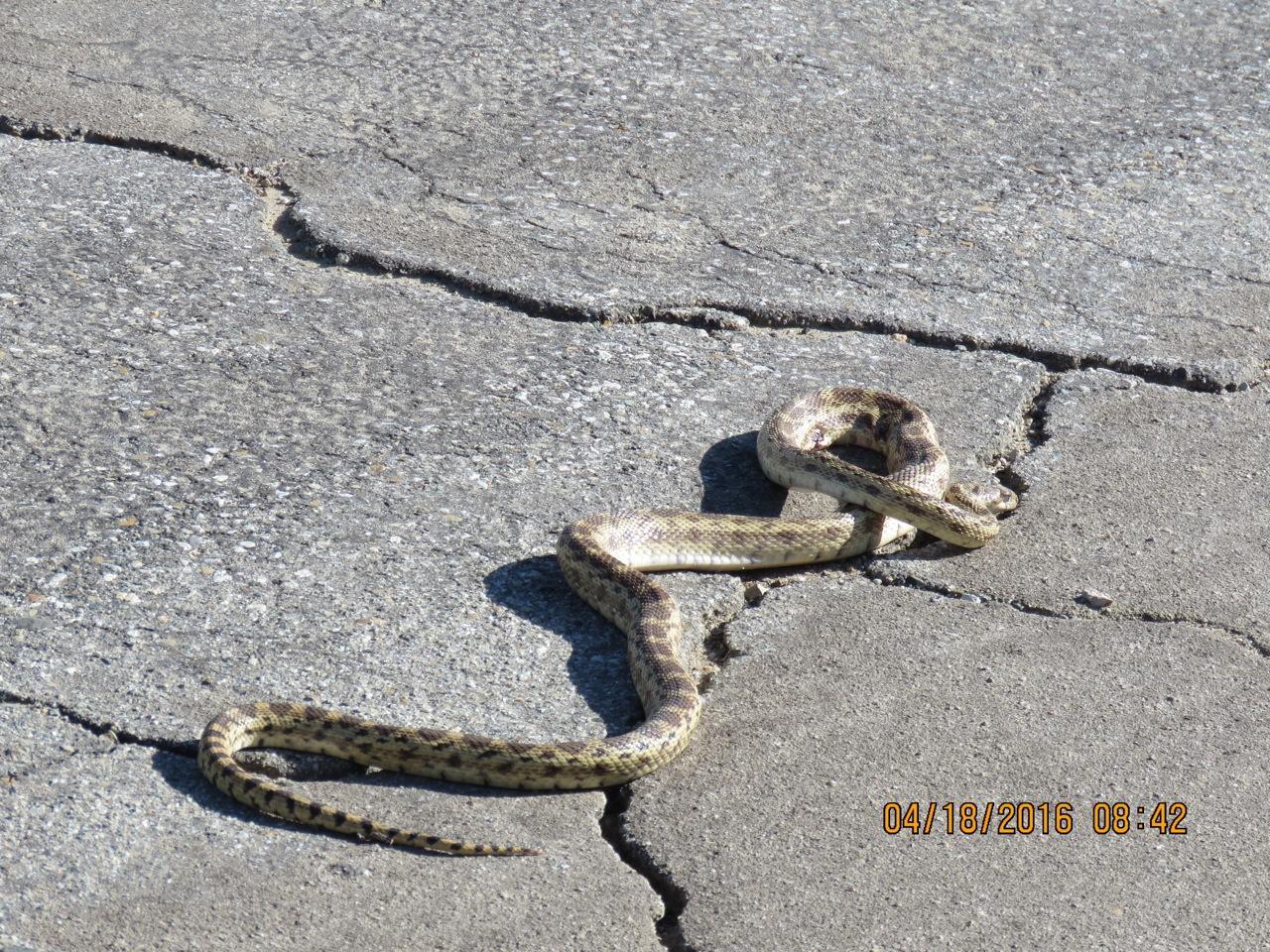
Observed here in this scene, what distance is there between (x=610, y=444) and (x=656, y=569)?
71 cm

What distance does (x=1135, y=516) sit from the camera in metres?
5.68

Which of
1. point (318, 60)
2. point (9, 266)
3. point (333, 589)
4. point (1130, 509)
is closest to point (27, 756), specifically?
point (333, 589)

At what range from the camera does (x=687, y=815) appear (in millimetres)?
4141

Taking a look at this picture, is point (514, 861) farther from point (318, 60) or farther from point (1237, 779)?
point (318, 60)

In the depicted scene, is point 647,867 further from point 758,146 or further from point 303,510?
point 758,146

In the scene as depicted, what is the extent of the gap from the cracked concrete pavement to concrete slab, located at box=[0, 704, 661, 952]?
13mm

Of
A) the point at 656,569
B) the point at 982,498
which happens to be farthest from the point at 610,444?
the point at 982,498

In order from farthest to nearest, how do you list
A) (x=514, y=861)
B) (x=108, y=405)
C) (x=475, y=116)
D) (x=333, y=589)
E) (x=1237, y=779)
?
1. (x=475, y=116)
2. (x=108, y=405)
3. (x=333, y=589)
4. (x=1237, y=779)
5. (x=514, y=861)

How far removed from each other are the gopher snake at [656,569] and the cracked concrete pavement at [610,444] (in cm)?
8

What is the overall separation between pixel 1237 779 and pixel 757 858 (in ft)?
4.62

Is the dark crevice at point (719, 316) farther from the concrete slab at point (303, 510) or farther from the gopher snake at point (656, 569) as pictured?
the gopher snake at point (656, 569)

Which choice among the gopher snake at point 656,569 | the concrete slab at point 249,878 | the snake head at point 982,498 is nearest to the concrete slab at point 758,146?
the gopher snake at point 656,569

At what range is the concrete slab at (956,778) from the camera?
151 inches

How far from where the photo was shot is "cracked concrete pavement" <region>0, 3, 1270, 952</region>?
394 cm
